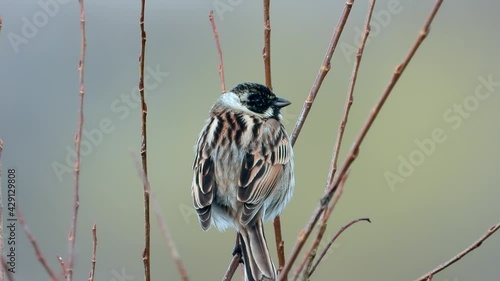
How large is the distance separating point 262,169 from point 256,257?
681 millimetres

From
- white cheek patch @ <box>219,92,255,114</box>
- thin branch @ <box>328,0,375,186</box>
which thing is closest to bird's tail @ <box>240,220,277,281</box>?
thin branch @ <box>328,0,375,186</box>

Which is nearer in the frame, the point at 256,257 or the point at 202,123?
the point at 256,257

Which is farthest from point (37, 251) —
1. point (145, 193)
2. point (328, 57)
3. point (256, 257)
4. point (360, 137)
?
point (328, 57)

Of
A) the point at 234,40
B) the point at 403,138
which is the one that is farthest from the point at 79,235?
the point at 403,138

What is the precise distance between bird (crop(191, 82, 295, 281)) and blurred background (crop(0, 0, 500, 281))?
6281 mm

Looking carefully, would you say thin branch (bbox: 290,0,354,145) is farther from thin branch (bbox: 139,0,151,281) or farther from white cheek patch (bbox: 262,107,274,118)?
thin branch (bbox: 139,0,151,281)

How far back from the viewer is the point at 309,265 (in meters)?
3.22

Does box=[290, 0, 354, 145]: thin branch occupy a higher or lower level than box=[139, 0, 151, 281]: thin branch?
higher

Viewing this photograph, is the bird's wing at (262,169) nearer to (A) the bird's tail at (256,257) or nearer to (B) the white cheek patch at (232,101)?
(A) the bird's tail at (256,257)

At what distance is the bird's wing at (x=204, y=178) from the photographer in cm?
456

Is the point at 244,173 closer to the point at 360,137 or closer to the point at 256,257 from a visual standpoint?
the point at 256,257

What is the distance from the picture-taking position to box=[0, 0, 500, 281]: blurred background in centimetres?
1467

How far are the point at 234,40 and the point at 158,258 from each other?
688 centimetres

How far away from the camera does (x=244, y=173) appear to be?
465 centimetres
